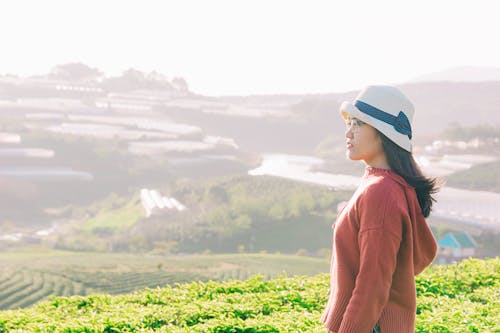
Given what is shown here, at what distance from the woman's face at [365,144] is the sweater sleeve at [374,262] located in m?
0.15

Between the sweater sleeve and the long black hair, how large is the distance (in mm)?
115

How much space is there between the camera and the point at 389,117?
1688 mm

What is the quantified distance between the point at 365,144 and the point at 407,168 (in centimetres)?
12

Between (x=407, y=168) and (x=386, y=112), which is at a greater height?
(x=386, y=112)

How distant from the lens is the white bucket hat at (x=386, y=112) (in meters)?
1.68

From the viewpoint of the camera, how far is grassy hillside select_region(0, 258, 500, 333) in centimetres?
287

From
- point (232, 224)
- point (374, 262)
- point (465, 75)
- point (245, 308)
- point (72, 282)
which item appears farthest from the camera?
point (465, 75)

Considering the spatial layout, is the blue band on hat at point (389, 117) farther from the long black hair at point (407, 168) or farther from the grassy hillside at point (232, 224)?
the grassy hillside at point (232, 224)

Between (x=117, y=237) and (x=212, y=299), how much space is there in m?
19.5

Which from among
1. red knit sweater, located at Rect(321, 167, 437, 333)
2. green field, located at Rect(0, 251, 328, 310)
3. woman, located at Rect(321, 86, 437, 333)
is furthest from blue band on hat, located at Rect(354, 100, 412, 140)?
green field, located at Rect(0, 251, 328, 310)

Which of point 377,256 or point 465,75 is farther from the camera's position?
point 465,75

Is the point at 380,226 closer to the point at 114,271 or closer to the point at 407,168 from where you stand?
the point at 407,168

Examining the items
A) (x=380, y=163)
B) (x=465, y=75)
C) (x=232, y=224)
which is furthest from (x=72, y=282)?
(x=465, y=75)

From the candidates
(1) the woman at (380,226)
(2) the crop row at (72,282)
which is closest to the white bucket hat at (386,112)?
(1) the woman at (380,226)
